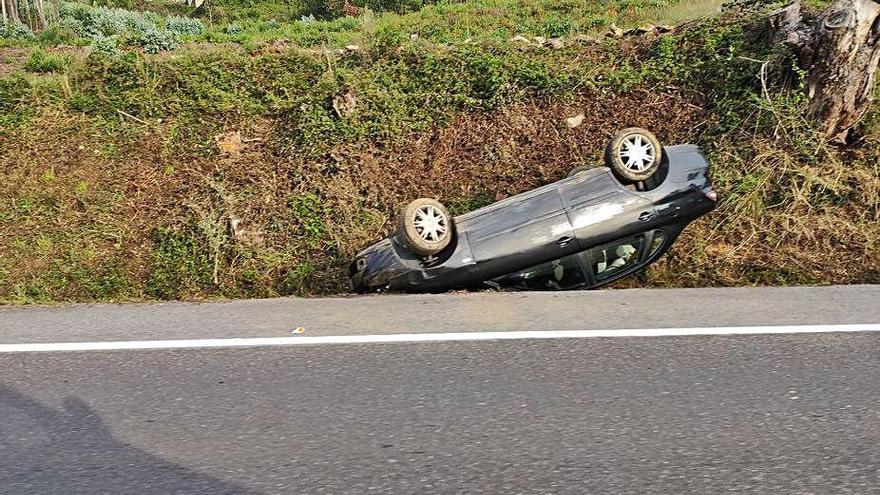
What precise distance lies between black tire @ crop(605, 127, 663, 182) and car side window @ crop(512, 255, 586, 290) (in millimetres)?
1079

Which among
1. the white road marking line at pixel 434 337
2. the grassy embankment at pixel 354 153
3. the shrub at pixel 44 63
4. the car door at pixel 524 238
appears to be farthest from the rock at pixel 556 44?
the shrub at pixel 44 63

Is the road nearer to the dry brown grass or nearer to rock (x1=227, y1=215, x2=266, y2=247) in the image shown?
the dry brown grass

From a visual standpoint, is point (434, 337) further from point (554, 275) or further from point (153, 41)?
point (153, 41)

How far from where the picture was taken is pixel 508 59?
10.9 m

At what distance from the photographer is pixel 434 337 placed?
5543mm

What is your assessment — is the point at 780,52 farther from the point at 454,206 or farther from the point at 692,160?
the point at 454,206

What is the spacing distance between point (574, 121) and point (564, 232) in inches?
151

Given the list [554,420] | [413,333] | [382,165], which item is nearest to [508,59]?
[382,165]

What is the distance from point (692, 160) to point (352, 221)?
4.24m

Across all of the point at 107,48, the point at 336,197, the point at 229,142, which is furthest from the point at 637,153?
the point at 107,48

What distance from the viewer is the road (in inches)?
139

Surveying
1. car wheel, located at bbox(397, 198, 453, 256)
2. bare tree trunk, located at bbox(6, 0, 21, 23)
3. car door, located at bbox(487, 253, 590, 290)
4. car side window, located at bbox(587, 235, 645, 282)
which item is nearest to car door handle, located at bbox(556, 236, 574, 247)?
car door, located at bbox(487, 253, 590, 290)

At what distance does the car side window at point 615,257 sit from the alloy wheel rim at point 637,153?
784mm

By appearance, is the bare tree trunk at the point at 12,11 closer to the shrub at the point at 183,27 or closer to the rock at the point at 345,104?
the shrub at the point at 183,27
